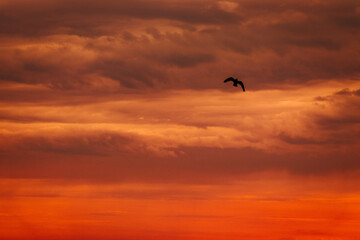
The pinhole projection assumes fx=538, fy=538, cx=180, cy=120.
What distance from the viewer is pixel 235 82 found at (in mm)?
120000
